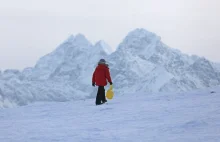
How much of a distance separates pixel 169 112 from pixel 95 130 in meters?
2.77

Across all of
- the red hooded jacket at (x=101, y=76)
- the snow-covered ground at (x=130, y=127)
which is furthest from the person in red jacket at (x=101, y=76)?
the snow-covered ground at (x=130, y=127)

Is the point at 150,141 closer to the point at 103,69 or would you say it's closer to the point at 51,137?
the point at 51,137

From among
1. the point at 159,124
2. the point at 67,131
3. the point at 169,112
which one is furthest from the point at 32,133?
the point at 169,112

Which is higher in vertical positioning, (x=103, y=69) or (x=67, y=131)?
(x=103, y=69)

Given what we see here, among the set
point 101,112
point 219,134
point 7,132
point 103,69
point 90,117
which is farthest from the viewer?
point 103,69

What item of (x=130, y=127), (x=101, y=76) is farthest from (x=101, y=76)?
(x=130, y=127)

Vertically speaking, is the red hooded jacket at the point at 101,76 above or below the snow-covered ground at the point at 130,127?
above

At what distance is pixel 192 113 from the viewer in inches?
505

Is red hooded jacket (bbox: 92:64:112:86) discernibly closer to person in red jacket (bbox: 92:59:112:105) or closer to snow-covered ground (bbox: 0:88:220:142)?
person in red jacket (bbox: 92:59:112:105)

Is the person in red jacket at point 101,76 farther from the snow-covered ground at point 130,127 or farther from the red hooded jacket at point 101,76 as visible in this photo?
the snow-covered ground at point 130,127

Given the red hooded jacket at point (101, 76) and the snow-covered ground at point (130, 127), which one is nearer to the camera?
the snow-covered ground at point (130, 127)

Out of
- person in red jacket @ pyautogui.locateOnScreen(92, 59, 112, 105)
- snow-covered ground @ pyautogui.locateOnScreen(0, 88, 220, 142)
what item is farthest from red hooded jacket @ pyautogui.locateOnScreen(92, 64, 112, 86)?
snow-covered ground @ pyautogui.locateOnScreen(0, 88, 220, 142)

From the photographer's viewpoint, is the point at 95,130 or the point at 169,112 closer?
the point at 95,130

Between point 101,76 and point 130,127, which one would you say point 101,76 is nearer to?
point 101,76
